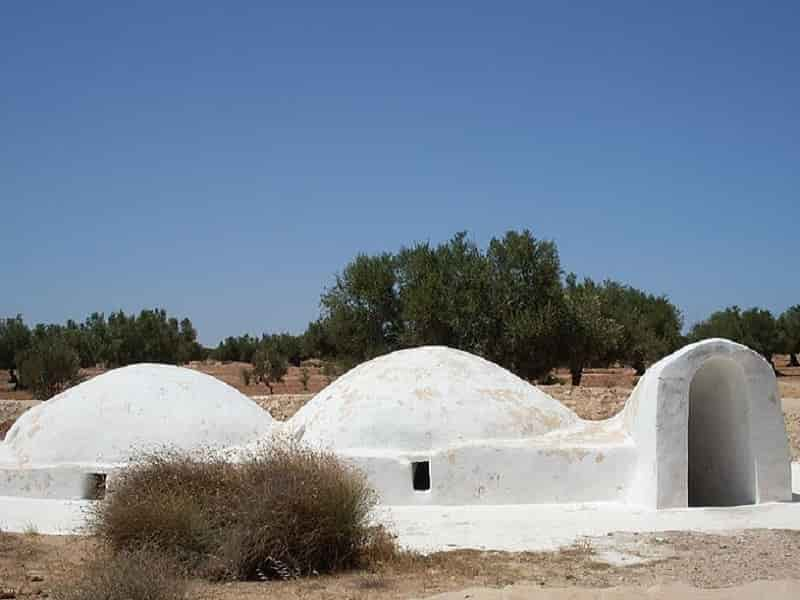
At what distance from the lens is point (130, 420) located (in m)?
14.9

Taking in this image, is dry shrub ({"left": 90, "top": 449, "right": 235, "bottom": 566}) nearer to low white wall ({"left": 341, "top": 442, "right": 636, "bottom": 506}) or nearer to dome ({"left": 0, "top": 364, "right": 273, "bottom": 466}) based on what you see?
low white wall ({"left": 341, "top": 442, "right": 636, "bottom": 506})

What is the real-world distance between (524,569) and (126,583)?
3.78 metres

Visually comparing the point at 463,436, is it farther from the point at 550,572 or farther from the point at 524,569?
the point at 550,572

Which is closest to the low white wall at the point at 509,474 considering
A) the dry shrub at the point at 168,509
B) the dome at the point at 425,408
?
the dome at the point at 425,408

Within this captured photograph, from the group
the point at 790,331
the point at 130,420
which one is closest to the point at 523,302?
the point at 130,420

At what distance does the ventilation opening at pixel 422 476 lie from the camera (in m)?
13.9

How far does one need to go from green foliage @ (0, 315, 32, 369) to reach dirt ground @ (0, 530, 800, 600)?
34742mm

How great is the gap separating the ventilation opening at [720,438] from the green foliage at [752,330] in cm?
3295

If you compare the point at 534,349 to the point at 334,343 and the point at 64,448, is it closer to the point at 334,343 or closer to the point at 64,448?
the point at 334,343

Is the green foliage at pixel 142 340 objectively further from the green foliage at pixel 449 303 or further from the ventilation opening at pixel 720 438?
the ventilation opening at pixel 720 438

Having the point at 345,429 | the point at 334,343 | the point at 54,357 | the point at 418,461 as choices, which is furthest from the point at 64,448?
the point at 54,357

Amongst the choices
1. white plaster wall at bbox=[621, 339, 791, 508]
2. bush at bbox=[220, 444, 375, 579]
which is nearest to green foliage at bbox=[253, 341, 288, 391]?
white plaster wall at bbox=[621, 339, 791, 508]

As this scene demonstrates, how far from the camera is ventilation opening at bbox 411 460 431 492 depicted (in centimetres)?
1388

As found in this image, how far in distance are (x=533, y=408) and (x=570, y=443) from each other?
3.88ft
